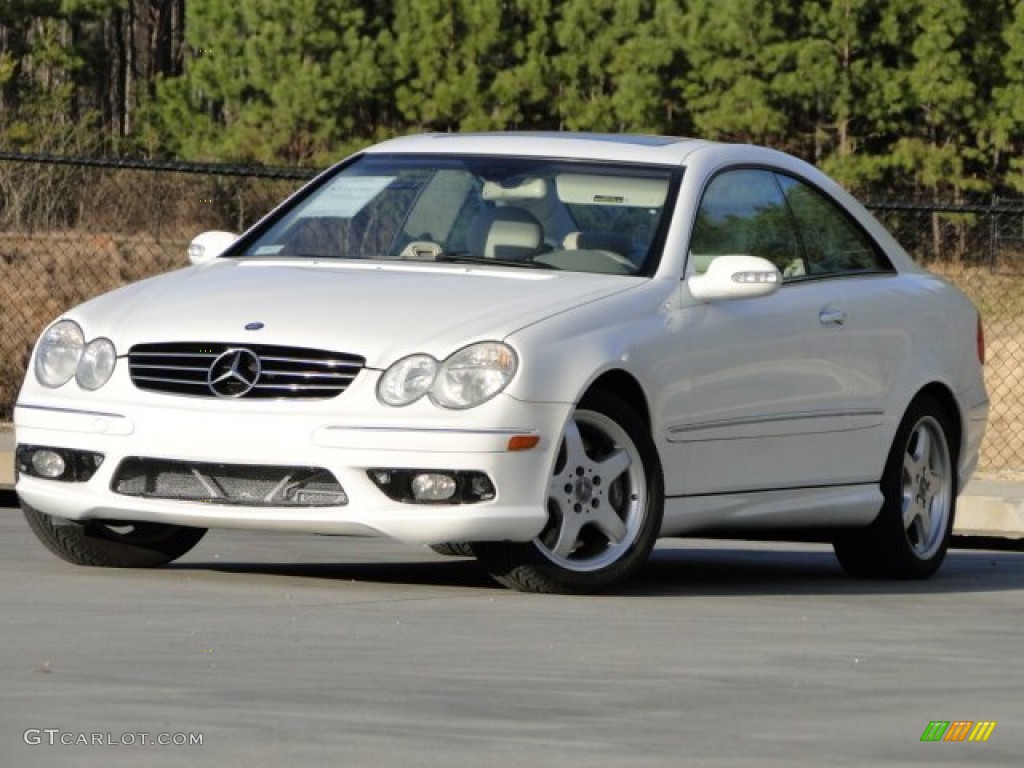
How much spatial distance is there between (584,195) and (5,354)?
35.8ft

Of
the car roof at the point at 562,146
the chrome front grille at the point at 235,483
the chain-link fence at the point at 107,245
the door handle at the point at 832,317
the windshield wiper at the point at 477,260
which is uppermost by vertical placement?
the car roof at the point at 562,146

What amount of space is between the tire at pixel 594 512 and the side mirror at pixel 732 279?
654mm

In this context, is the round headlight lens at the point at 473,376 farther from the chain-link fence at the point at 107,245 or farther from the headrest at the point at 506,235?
the chain-link fence at the point at 107,245

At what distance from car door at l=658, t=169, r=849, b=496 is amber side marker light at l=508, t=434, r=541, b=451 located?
76 cm

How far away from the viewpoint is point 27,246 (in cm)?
2495

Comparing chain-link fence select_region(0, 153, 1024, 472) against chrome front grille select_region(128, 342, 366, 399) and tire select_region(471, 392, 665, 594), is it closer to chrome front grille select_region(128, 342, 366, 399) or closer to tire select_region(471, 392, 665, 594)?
chrome front grille select_region(128, 342, 366, 399)

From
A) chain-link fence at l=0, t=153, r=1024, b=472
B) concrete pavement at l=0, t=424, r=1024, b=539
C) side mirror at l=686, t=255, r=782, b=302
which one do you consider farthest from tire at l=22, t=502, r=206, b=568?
chain-link fence at l=0, t=153, r=1024, b=472

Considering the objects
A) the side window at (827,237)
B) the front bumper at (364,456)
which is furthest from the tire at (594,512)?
the side window at (827,237)

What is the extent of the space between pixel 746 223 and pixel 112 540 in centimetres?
256

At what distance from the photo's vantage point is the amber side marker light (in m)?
8.62

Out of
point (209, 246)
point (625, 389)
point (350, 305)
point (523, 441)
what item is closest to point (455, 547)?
point (523, 441)

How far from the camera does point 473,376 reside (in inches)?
339

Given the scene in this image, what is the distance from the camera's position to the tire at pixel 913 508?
1067cm

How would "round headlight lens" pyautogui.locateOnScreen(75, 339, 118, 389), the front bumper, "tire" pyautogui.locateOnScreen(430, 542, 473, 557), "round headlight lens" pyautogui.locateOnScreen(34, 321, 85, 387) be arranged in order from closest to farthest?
the front bumper → "tire" pyautogui.locateOnScreen(430, 542, 473, 557) → "round headlight lens" pyautogui.locateOnScreen(75, 339, 118, 389) → "round headlight lens" pyautogui.locateOnScreen(34, 321, 85, 387)
